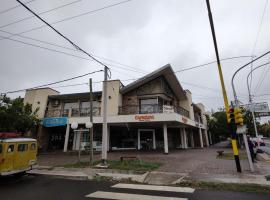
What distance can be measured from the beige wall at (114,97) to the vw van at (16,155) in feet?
35.8

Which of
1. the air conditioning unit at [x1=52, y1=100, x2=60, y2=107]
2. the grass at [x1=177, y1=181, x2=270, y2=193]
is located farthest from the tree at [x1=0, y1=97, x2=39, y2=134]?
the grass at [x1=177, y1=181, x2=270, y2=193]

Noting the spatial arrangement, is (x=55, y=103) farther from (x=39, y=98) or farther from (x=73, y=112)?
(x=73, y=112)

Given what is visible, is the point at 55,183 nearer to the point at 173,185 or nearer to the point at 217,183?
the point at 173,185

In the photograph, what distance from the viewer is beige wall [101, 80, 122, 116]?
20506 millimetres

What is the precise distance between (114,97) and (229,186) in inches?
621

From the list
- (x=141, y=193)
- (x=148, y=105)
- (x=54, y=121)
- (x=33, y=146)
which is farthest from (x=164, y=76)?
(x=141, y=193)

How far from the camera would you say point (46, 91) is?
24.0m

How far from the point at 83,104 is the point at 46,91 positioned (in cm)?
505

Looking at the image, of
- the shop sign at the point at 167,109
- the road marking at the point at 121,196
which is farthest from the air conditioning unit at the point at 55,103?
the road marking at the point at 121,196

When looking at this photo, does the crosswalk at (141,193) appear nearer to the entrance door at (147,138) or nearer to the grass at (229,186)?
the grass at (229,186)

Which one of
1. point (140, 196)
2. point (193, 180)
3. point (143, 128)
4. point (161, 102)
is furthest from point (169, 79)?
point (140, 196)

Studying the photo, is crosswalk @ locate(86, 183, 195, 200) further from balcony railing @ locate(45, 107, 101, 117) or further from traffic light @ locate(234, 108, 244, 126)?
balcony railing @ locate(45, 107, 101, 117)

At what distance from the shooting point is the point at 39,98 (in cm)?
2383

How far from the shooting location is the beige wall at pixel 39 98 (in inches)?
914
